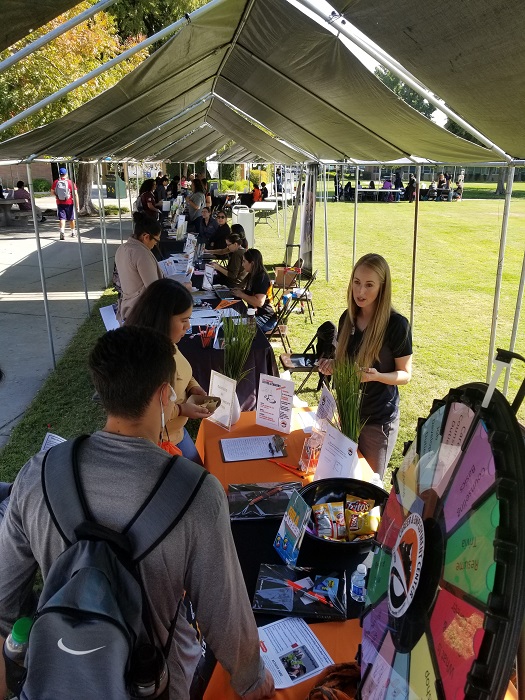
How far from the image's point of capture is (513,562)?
1.85 ft

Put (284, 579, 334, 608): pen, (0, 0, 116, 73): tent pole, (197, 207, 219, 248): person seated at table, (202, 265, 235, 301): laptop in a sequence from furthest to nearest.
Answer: (197, 207, 219, 248): person seated at table, (202, 265, 235, 301): laptop, (0, 0, 116, 73): tent pole, (284, 579, 334, 608): pen

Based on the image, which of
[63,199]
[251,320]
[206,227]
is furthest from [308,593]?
[63,199]

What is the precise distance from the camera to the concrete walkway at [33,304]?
213 inches

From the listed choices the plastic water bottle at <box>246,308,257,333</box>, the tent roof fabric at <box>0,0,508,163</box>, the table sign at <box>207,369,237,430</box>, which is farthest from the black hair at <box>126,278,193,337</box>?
the tent roof fabric at <box>0,0,508,163</box>

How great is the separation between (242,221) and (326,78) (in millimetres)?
9439

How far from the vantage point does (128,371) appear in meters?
1.14

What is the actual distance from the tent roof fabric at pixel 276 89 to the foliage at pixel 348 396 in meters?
1.69

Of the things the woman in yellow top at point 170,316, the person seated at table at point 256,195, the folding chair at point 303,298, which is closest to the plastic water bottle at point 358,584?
the woman in yellow top at point 170,316

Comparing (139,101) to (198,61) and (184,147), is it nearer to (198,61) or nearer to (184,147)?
(198,61)

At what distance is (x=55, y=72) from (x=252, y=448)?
12679 mm

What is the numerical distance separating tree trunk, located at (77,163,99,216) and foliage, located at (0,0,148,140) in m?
4.24

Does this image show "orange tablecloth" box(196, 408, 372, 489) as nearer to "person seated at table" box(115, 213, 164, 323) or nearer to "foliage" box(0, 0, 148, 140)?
"person seated at table" box(115, 213, 164, 323)

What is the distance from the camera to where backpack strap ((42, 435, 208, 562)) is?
3.25 feet

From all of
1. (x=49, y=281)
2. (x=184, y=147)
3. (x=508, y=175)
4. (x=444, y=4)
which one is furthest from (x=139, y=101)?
(x=184, y=147)
